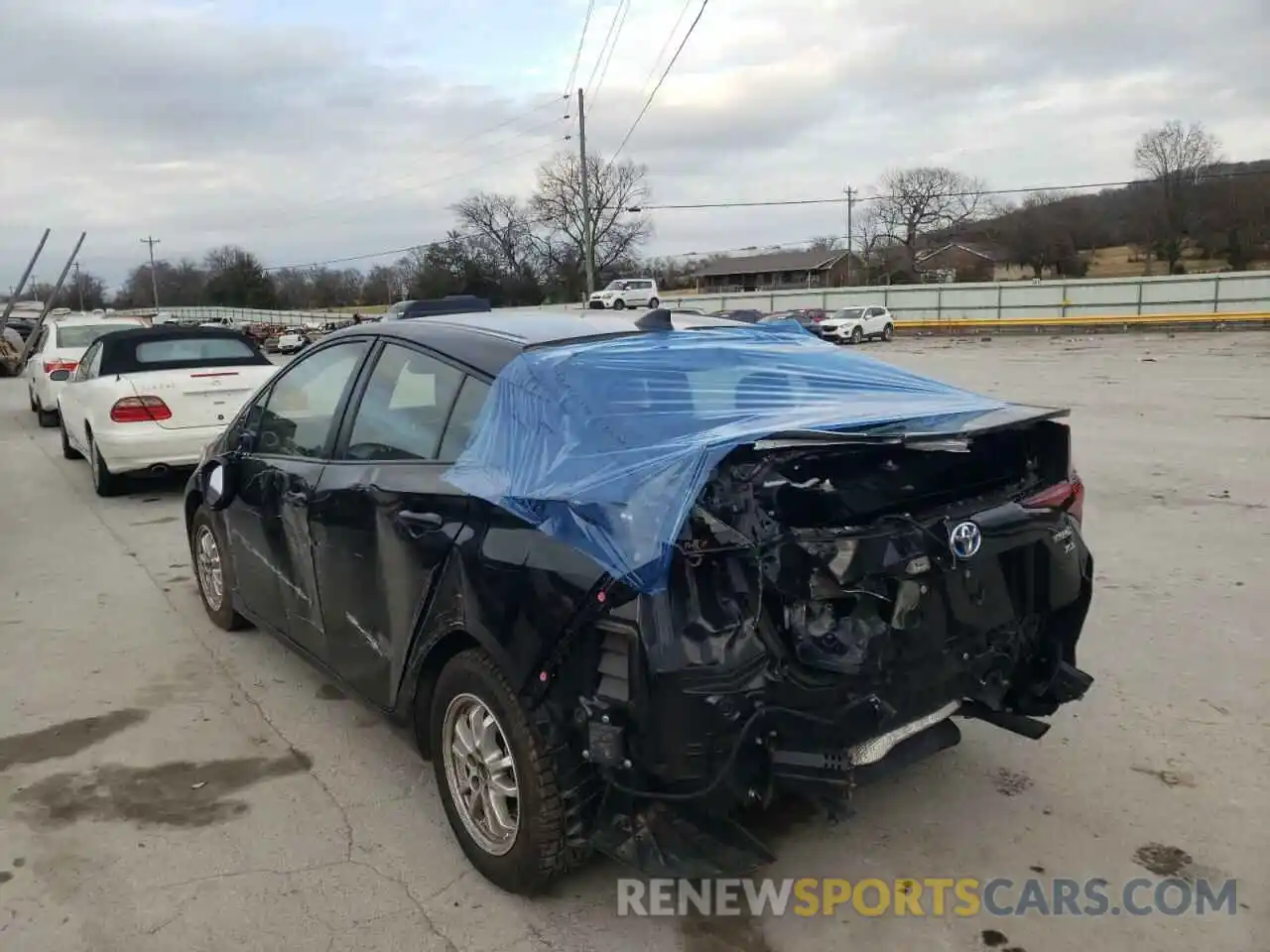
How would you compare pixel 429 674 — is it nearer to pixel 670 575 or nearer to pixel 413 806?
pixel 413 806

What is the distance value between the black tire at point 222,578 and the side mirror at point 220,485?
0.65ft

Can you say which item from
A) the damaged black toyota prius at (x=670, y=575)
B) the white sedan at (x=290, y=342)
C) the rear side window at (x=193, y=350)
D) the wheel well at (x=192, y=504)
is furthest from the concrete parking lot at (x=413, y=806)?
→ the white sedan at (x=290, y=342)

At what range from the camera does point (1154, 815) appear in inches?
127

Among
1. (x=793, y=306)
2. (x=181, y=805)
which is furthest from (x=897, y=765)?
(x=793, y=306)

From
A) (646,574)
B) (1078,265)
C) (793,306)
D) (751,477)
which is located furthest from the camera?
(1078,265)

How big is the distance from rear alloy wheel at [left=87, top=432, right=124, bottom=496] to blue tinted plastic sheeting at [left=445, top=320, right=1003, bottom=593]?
285 inches

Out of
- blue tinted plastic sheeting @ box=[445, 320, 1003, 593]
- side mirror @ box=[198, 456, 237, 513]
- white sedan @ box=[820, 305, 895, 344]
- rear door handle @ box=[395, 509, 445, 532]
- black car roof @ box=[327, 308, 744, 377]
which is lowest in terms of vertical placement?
white sedan @ box=[820, 305, 895, 344]

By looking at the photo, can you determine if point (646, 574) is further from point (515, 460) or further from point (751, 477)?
point (515, 460)

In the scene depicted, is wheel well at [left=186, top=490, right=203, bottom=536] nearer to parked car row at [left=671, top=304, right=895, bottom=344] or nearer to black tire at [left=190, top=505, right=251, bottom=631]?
black tire at [left=190, top=505, right=251, bottom=631]

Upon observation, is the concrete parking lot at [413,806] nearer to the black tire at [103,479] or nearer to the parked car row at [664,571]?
the parked car row at [664,571]

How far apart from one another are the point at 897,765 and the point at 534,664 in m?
1.12

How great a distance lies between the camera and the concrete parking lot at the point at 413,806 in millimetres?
2744

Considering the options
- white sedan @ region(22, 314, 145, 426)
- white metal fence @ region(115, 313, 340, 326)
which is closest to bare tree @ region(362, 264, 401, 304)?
white metal fence @ region(115, 313, 340, 326)

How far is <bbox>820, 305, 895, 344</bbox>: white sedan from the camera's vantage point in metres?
39.8
